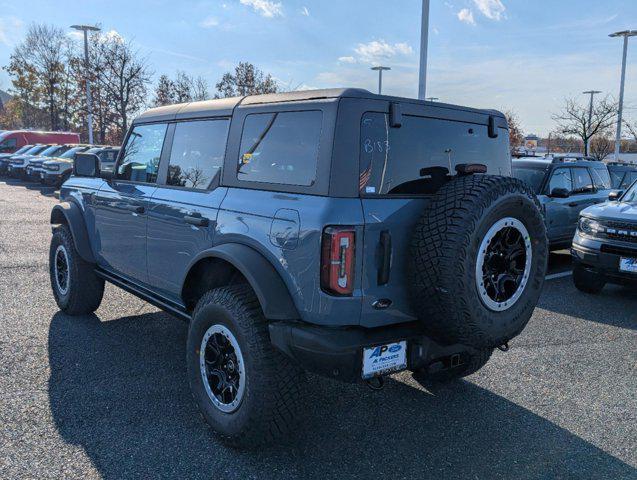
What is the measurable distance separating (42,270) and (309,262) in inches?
230

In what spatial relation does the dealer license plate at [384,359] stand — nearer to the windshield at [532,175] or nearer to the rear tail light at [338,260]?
the rear tail light at [338,260]

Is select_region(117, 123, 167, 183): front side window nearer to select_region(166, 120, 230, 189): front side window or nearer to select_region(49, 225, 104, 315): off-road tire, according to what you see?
select_region(166, 120, 230, 189): front side window

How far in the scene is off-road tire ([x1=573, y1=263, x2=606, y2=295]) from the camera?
674cm

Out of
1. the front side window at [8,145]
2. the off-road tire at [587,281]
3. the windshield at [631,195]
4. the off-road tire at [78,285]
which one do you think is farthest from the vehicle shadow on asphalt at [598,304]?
the front side window at [8,145]

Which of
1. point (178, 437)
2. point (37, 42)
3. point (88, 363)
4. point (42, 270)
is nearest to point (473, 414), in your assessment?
point (178, 437)

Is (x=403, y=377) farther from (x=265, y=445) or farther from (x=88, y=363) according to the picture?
(x=88, y=363)

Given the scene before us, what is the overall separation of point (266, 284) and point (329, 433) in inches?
43.6

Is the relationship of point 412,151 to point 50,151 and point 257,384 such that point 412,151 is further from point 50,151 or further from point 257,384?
point 50,151

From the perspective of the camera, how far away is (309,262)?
8.82 feet

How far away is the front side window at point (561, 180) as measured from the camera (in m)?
8.63

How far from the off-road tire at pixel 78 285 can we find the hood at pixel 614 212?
18.8 ft

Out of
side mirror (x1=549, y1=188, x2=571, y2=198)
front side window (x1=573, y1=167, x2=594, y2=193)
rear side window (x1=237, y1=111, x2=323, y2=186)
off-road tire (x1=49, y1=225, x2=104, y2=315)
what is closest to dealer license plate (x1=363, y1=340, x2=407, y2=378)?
rear side window (x1=237, y1=111, x2=323, y2=186)

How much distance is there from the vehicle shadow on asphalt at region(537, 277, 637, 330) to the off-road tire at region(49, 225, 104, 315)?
483 cm

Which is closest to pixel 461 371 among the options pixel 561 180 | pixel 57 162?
pixel 561 180
